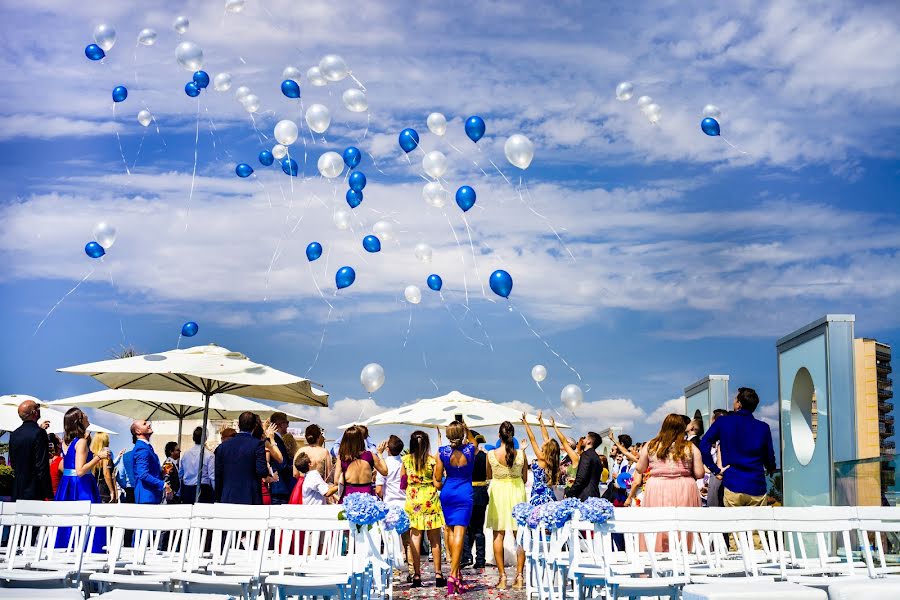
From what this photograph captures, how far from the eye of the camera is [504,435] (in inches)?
373

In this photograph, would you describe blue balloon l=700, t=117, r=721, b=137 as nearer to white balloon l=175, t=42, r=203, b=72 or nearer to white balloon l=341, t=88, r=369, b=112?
white balloon l=341, t=88, r=369, b=112

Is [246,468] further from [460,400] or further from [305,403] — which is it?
[460,400]

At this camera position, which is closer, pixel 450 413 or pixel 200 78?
pixel 200 78

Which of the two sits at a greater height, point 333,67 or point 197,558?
point 333,67

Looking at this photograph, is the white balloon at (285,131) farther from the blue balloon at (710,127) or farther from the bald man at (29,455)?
the blue balloon at (710,127)

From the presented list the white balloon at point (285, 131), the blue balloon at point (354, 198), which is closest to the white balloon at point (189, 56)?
the white balloon at point (285, 131)

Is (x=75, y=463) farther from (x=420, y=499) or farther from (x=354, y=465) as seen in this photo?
(x=420, y=499)

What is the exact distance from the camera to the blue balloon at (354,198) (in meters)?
10.8

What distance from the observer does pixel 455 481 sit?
928 centimetres

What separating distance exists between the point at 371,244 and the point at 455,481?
118 inches

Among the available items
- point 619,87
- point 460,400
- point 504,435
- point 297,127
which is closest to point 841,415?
point 504,435

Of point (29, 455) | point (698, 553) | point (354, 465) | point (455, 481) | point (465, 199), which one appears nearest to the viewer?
point (698, 553)

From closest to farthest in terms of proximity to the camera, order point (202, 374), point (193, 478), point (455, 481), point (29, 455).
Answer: point (29, 455) < point (455, 481) < point (202, 374) < point (193, 478)

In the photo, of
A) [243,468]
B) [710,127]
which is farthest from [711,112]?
[243,468]
